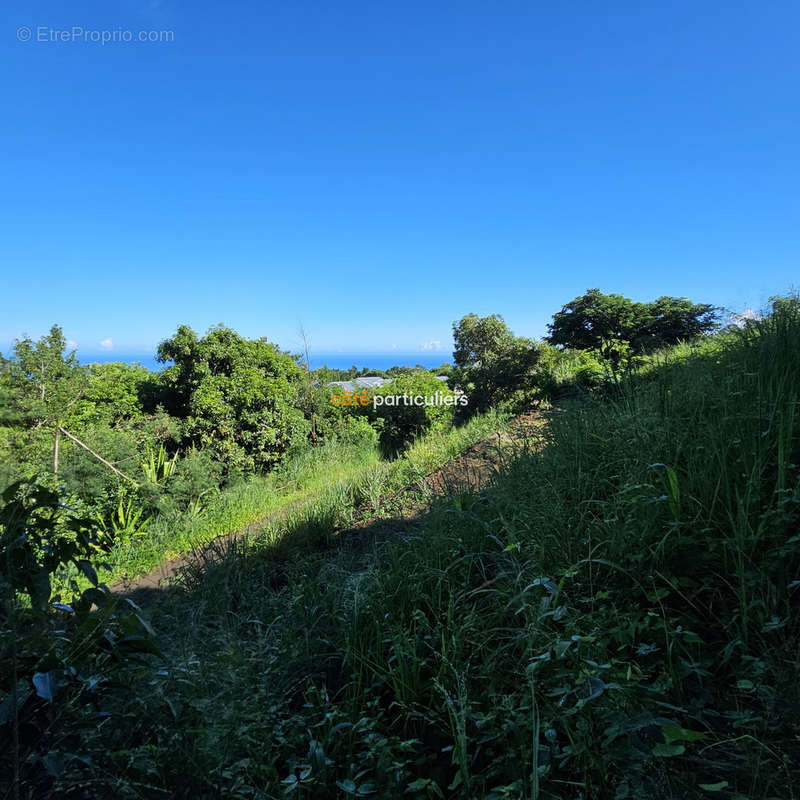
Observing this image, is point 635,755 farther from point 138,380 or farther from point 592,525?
point 138,380

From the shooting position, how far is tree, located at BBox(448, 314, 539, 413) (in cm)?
1127

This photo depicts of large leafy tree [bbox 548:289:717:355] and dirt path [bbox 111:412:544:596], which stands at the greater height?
large leafy tree [bbox 548:289:717:355]

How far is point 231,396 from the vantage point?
9.16 m

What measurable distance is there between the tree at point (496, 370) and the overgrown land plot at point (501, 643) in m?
8.58

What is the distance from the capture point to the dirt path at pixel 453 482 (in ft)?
9.58

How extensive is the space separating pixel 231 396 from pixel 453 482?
726 centimetres

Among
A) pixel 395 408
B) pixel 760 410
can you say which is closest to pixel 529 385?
pixel 395 408

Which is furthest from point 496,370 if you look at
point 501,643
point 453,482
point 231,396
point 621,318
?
point 501,643

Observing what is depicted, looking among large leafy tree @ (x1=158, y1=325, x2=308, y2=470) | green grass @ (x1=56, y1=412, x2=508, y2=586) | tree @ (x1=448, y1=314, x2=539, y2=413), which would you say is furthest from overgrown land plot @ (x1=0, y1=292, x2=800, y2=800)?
tree @ (x1=448, y1=314, x2=539, y2=413)

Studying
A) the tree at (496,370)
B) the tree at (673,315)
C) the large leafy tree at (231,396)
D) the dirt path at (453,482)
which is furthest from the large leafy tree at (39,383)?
the tree at (673,315)

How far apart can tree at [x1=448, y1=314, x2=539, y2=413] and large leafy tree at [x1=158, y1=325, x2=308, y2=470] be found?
4869 mm

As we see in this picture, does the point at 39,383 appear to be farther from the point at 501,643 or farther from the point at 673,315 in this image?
the point at 673,315

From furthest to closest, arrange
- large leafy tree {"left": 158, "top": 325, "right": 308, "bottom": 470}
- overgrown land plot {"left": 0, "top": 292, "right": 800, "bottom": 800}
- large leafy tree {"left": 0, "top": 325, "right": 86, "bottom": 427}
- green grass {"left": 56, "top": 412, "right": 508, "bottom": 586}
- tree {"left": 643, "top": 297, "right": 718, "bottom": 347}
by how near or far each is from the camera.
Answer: tree {"left": 643, "top": 297, "right": 718, "bottom": 347} < large leafy tree {"left": 158, "top": 325, "right": 308, "bottom": 470} < large leafy tree {"left": 0, "top": 325, "right": 86, "bottom": 427} < green grass {"left": 56, "top": 412, "right": 508, "bottom": 586} < overgrown land plot {"left": 0, "top": 292, "right": 800, "bottom": 800}

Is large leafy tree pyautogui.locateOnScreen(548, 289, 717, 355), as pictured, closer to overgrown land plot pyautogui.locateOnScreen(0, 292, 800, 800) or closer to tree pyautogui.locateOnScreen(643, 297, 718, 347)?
tree pyautogui.locateOnScreen(643, 297, 718, 347)
